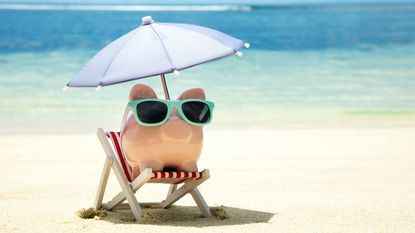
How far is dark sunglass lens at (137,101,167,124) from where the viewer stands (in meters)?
5.23

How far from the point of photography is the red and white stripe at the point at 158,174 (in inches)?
203

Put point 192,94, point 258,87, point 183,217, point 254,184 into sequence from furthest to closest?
point 258,87 → point 254,184 → point 183,217 → point 192,94

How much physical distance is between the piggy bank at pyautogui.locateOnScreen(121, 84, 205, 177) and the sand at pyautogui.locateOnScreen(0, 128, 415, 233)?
355mm

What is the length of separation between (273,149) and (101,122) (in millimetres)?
3282

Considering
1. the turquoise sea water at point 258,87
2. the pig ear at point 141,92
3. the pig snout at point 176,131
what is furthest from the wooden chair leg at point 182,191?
the turquoise sea water at point 258,87

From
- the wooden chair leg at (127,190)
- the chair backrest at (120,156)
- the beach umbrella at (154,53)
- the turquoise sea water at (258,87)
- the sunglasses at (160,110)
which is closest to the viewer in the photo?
the beach umbrella at (154,53)

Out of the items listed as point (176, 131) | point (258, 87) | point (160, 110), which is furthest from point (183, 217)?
point (258, 87)

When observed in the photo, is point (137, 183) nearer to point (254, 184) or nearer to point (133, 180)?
point (133, 180)

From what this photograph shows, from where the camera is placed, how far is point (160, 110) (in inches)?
207

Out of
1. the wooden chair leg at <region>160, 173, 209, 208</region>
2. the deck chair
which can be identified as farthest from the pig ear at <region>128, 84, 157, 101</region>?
the wooden chair leg at <region>160, 173, 209, 208</region>

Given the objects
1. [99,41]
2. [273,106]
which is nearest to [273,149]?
[273,106]

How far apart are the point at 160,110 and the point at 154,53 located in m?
0.34

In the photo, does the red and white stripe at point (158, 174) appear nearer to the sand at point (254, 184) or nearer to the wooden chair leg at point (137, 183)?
the wooden chair leg at point (137, 183)

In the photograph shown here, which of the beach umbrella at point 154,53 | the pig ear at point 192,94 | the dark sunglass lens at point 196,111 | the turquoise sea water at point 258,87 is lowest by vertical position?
the turquoise sea water at point 258,87
